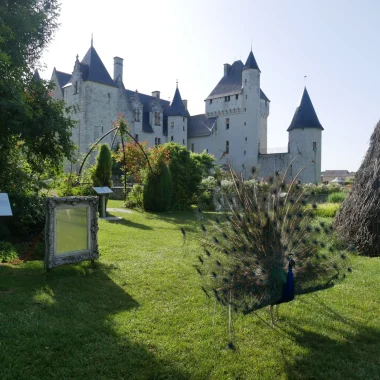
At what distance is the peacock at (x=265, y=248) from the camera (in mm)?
3791

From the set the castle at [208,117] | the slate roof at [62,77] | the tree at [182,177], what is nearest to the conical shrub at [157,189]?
the tree at [182,177]

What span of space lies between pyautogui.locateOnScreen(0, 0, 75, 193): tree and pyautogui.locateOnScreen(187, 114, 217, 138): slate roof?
143 feet

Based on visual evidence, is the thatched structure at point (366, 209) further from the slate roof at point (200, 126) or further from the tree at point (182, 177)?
the slate roof at point (200, 126)

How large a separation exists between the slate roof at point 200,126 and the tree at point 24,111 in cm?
4368

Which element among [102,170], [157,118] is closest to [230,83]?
[157,118]

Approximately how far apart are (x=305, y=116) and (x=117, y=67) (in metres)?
25.1

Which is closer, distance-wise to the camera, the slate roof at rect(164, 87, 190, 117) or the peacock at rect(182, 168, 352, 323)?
the peacock at rect(182, 168, 352, 323)

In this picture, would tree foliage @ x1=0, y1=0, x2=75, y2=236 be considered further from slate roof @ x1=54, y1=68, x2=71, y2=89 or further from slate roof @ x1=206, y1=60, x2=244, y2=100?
slate roof @ x1=206, y1=60, x2=244, y2=100

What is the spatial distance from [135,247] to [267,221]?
5554 mm

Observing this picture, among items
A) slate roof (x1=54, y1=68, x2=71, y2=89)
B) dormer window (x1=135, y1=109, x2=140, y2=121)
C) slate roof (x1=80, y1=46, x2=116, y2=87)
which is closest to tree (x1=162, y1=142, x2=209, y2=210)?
slate roof (x1=80, y1=46, x2=116, y2=87)

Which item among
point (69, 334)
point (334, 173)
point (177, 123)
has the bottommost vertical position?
point (69, 334)

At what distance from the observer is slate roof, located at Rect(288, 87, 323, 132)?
148 ft

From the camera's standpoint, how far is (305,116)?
4562cm

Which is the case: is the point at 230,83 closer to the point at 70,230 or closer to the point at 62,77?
the point at 62,77
